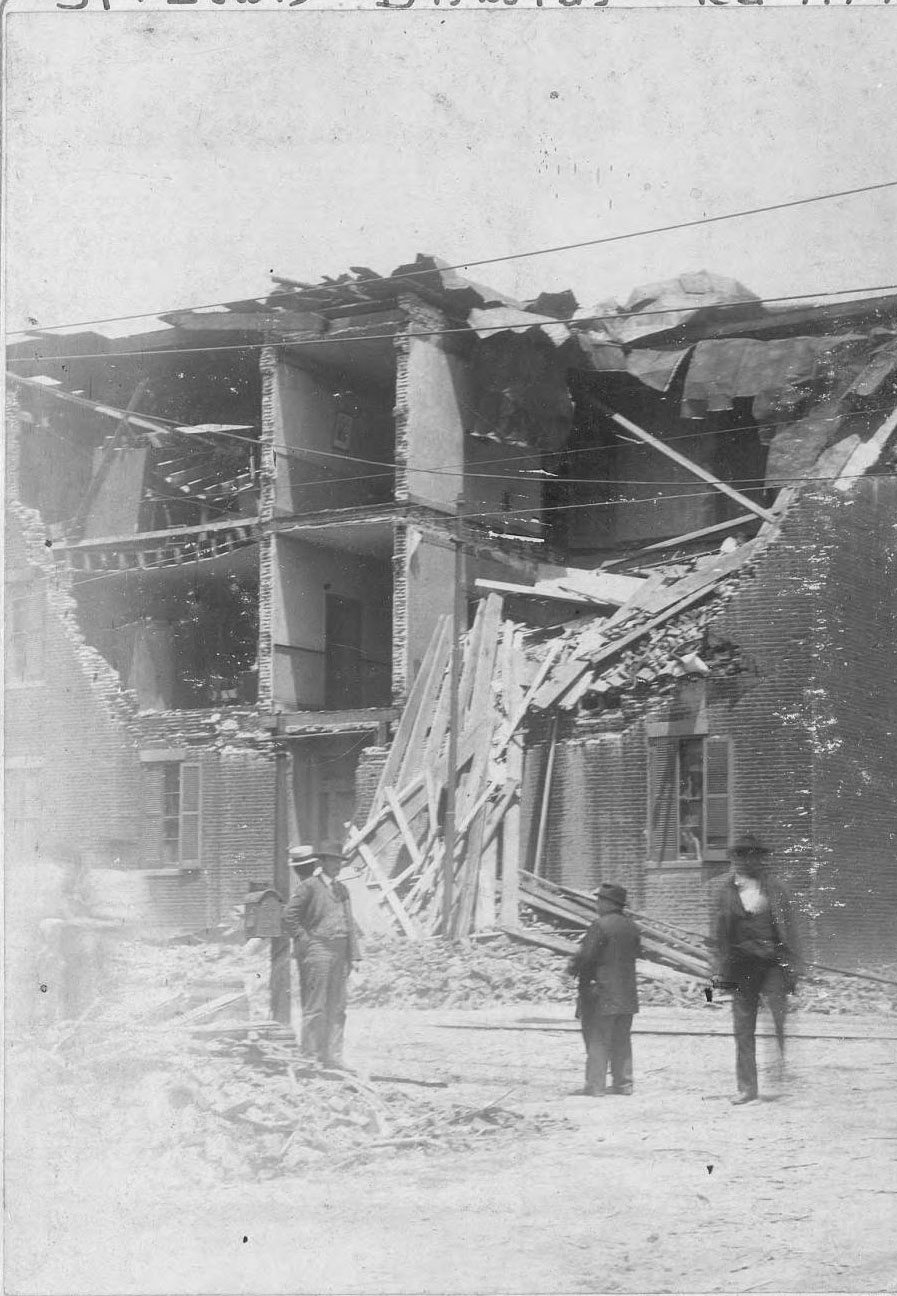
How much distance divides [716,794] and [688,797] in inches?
7.0

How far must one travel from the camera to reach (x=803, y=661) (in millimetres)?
8242

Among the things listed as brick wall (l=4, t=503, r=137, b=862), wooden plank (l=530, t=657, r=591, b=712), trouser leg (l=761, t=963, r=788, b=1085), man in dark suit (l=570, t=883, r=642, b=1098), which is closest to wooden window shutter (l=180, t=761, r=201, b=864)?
brick wall (l=4, t=503, r=137, b=862)

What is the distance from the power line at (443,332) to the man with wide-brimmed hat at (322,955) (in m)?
3.34

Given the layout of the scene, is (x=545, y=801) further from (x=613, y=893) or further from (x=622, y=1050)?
(x=622, y=1050)

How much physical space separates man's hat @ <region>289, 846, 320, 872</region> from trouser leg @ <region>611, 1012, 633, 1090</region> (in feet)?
6.44

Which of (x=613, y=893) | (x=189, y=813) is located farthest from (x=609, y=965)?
(x=189, y=813)

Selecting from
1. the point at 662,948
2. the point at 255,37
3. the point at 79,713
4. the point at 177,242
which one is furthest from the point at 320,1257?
the point at 255,37

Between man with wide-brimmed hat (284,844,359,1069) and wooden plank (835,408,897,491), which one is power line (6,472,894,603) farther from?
man with wide-brimmed hat (284,844,359,1069)

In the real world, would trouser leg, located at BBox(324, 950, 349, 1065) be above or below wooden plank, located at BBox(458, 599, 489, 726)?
below

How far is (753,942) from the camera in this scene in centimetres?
777

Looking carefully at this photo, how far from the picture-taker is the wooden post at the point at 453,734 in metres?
8.42

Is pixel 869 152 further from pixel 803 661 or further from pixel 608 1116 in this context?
pixel 608 1116

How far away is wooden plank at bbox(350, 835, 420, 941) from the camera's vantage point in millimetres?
8328

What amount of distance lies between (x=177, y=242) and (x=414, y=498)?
2.12 meters
